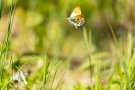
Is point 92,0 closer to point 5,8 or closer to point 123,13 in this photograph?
point 123,13

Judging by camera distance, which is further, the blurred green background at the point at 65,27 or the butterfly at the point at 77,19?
the blurred green background at the point at 65,27

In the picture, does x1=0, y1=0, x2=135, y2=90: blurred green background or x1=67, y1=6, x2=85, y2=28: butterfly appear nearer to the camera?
x1=67, y1=6, x2=85, y2=28: butterfly

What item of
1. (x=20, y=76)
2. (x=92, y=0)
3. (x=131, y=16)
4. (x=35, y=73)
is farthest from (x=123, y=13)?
(x=20, y=76)

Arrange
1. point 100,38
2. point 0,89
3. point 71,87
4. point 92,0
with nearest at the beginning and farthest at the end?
point 0,89 < point 71,87 < point 92,0 < point 100,38

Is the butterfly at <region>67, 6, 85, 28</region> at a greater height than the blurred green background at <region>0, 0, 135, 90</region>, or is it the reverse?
the butterfly at <region>67, 6, 85, 28</region>

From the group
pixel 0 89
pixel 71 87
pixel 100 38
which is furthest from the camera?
pixel 100 38

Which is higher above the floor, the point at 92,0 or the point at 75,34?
the point at 92,0

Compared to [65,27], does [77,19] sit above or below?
above

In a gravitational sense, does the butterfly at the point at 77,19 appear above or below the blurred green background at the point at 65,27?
above

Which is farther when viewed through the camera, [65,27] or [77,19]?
[65,27]

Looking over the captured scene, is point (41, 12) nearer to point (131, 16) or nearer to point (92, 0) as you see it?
point (92, 0)

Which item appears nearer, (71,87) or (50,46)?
(71,87)
